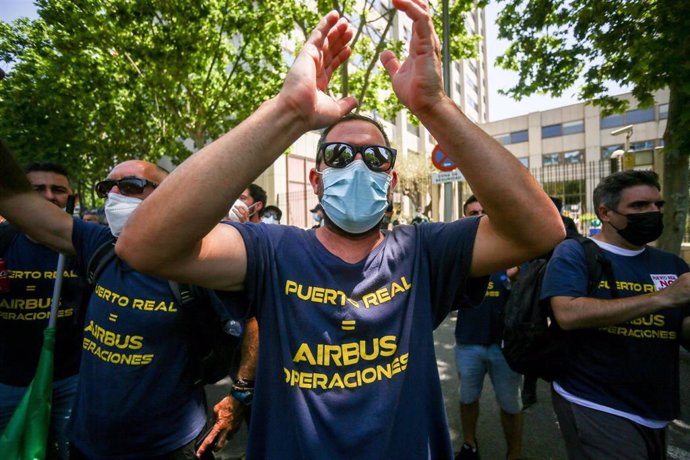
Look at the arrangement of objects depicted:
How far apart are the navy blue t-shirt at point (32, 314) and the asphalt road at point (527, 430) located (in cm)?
163

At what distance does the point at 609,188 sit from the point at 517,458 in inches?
91.4

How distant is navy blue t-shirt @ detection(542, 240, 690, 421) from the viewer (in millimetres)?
2152

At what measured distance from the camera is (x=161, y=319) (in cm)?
201

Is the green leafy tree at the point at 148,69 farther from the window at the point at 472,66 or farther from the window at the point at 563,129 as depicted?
the window at the point at 472,66

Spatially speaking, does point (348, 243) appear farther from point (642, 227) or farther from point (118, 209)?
point (642, 227)

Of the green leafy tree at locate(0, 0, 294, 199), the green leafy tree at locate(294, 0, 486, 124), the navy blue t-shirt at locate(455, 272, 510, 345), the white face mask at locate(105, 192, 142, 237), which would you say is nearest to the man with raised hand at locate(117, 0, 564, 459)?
the white face mask at locate(105, 192, 142, 237)

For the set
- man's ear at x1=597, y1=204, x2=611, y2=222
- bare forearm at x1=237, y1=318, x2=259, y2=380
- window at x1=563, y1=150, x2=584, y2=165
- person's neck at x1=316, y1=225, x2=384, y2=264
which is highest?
window at x1=563, y1=150, x2=584, y2=165

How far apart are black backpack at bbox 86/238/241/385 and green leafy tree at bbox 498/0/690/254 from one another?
4.87 metres

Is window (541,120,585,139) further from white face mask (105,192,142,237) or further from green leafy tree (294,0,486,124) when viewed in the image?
white face mask (105,192,142,237)

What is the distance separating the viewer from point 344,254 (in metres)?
1.49

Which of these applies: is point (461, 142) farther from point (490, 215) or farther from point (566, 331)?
point (566, 331)

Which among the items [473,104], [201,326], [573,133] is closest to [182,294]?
[201,326]

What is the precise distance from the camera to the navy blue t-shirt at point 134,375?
6.34ft

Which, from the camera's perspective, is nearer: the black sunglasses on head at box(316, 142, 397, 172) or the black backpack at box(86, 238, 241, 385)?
the black sunglasses on head at box(316, 142, 397, 172)
